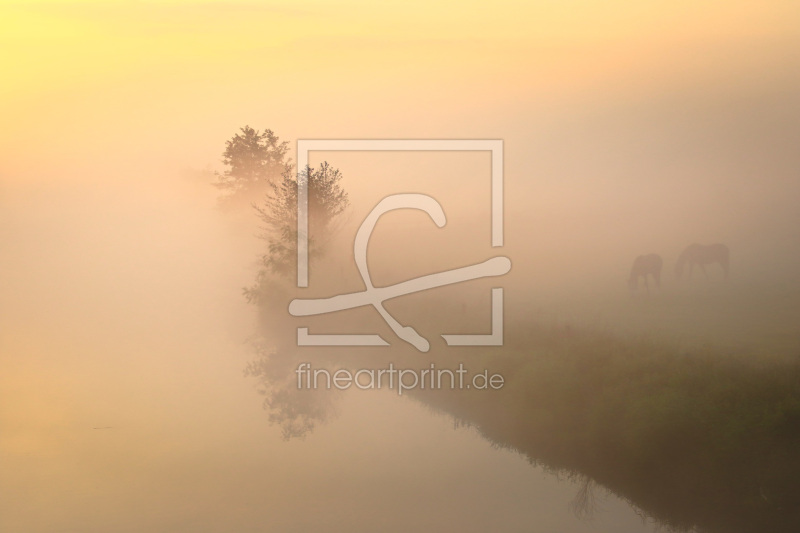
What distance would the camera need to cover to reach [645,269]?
3.25 meters

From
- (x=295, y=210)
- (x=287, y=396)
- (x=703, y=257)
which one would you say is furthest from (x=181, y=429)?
(x=703, y=257)

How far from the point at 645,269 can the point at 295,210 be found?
1601 millimetres

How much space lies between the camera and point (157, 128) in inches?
127

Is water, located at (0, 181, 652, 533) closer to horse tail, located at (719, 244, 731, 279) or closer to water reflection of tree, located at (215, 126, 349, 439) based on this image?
water reflection of tree, located at (215, 126, 349, 439)

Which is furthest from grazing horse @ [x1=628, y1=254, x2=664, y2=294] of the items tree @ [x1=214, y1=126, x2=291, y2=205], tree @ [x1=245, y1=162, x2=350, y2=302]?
tree @ [x1=214, y1=126, x2=291, y2=205]

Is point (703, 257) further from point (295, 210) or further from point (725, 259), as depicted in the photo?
point (295, 210)

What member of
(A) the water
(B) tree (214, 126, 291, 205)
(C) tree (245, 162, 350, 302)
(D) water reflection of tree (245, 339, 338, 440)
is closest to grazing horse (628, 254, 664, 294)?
(A) the water

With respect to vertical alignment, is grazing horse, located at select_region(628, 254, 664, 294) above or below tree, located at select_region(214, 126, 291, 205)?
below

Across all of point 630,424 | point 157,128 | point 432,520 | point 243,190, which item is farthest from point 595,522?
point 157,128

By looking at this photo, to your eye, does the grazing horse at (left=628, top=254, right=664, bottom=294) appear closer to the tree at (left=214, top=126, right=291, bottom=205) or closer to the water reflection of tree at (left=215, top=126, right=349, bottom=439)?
the water reflection of tree at (left=215, top=126, right=349, bottom=439)

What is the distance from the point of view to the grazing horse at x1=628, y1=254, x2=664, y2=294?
3.25 meters

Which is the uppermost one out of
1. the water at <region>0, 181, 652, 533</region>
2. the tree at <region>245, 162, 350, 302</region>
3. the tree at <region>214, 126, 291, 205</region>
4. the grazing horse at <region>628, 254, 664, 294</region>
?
the tree at <region>214, 126, 291, 205</region>

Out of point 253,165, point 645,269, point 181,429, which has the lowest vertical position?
point 181,429

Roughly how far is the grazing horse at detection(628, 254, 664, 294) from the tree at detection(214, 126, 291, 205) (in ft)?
5.35
